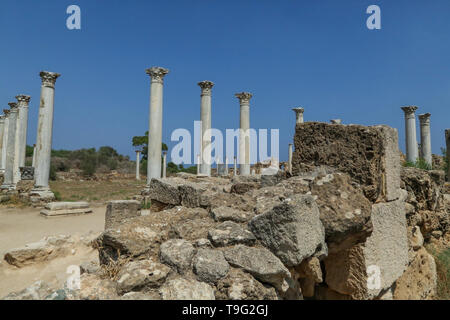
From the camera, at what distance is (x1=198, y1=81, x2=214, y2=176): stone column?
583 inches

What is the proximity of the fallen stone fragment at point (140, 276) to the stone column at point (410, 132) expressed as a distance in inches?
793

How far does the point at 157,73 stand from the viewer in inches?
519

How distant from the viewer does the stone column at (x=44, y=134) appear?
1277 centimetres

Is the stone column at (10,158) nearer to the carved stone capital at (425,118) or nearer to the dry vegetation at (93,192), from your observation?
the dry vegetation at (93,192)

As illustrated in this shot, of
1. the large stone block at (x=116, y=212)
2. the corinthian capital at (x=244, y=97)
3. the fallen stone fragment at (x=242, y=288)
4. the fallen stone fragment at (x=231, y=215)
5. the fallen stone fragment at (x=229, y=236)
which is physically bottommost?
the large stone block at (x=116, y=212)

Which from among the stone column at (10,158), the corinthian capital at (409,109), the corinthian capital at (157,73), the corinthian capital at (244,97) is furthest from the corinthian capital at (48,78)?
the corinthian capital at (409,109)

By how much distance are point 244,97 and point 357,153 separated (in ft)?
47.3

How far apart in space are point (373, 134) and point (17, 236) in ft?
28.6

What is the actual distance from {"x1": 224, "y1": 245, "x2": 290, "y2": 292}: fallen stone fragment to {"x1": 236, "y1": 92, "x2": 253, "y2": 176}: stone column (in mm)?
14551

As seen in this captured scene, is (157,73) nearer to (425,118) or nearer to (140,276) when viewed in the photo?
(140,276)

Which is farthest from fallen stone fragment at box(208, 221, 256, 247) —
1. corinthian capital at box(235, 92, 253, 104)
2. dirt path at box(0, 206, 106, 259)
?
corinthian capital at box(235, 92, 253, 104)

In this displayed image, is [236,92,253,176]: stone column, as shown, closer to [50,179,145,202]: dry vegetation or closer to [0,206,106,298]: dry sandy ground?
[50,179,145,202]: dry vegetation

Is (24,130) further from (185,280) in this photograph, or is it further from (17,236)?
(185,280)
